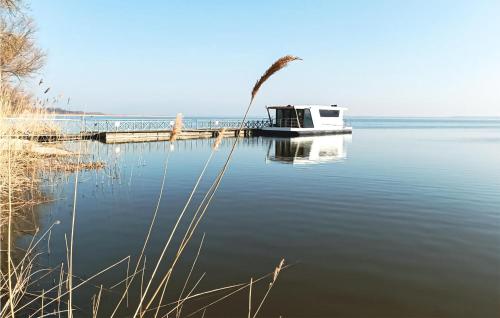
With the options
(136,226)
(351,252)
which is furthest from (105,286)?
(351,252)

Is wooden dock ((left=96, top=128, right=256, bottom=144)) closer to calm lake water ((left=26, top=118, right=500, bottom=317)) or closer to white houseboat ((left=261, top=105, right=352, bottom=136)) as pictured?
white houseboat ((left=261, top=105, right=352, bottom=136))

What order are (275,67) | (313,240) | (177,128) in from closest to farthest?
(275,67)
(177,128)
(313,240)

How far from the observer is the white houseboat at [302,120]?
34.5 metres

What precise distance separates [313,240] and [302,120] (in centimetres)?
2990

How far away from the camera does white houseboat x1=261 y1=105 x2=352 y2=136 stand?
3454cm

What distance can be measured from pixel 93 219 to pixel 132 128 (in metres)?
22.4

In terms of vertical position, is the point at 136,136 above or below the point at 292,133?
below

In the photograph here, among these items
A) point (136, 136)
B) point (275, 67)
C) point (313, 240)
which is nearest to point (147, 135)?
point (136, 136)

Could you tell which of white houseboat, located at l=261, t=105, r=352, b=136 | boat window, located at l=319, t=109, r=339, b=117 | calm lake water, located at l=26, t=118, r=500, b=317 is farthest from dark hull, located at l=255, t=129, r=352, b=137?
calm lake water, located at l=26, t=118, r=500, b=317

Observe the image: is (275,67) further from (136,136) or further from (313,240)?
(136,136)

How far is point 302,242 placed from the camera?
6199 millimetres

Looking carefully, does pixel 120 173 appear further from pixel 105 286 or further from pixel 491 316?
pixel 491 316

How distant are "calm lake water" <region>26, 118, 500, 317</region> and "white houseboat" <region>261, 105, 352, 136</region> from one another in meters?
22.3

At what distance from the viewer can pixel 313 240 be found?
6.30m
